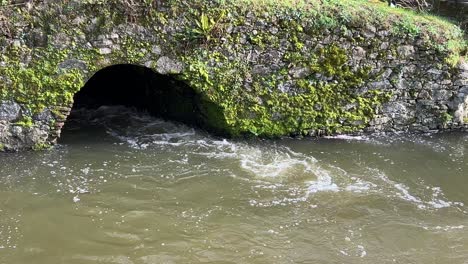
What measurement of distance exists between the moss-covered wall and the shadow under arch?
15 centimetres

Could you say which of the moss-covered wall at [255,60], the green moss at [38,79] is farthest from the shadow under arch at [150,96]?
the green moss at [38,79]

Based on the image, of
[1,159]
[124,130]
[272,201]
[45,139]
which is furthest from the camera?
[124,130]

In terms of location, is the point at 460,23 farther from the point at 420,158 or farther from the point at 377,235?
the point at 377,235

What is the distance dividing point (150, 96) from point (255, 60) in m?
2.87

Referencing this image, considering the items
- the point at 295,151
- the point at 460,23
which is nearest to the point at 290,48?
the point at 295,151

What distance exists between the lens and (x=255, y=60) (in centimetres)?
870

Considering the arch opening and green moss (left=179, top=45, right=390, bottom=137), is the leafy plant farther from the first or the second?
the arch opening

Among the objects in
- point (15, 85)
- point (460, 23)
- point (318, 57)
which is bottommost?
point (15, 85)

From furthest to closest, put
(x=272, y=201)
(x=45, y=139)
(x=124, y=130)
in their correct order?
(x=124, y=130), (x=45, y=139), (x=272, y=201)

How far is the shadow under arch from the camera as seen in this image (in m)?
9.29

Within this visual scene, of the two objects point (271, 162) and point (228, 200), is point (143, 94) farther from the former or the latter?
point (228, 200)

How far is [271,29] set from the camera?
8664 mm

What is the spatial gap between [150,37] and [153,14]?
1.25 ft

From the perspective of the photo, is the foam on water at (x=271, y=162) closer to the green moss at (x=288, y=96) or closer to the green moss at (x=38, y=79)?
the green moss at (x=288, y=96)
